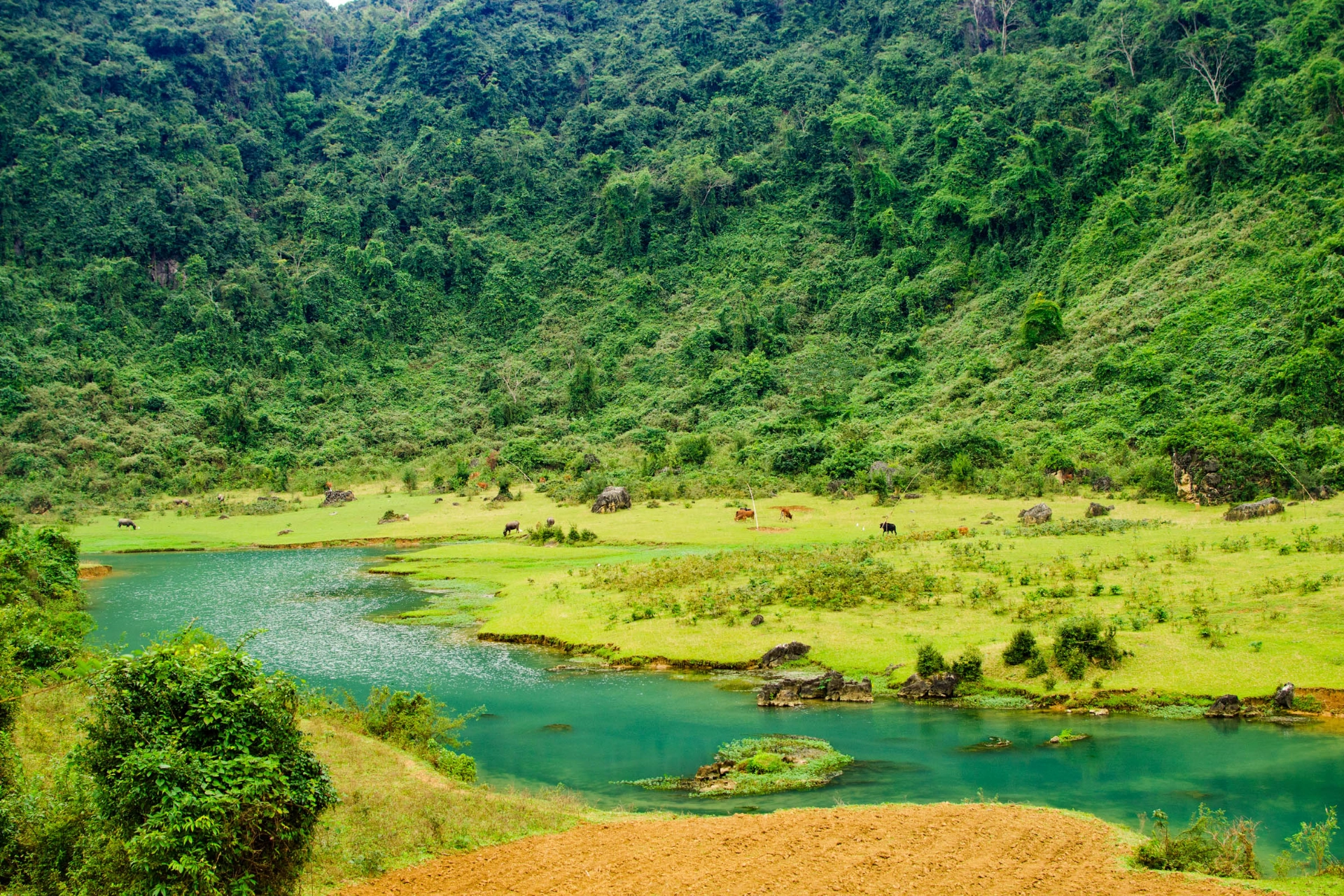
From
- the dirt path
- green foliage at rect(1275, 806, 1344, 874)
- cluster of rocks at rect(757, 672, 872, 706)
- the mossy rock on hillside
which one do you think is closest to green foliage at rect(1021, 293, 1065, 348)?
cluster of rocks at rect(757, 672, 872, 706)

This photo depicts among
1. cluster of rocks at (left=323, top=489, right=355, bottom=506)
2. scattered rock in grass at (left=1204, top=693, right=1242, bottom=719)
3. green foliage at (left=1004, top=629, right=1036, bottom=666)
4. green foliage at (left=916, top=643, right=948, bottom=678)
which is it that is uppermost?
cluster of rocks at (left=323, top=489, right=355, bottom=506)

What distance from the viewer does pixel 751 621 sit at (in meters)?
27.6

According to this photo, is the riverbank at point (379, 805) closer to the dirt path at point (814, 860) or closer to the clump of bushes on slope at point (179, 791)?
the dirt path at point (814, 860)

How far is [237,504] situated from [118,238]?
56.2 meters

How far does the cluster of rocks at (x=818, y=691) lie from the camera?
2191 centimetres

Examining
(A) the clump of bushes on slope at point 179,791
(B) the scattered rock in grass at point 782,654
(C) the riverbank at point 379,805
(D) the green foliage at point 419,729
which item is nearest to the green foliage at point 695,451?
(B) the scattered rock in grass at point 782,654

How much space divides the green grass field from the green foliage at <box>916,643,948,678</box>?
Result: 70cm

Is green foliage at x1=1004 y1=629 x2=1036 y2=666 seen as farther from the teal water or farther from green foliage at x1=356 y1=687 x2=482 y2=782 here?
green foliage at x1=356 y1=687 x2=482 y2=782

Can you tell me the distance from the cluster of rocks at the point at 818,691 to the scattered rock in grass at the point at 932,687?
3.22 feet

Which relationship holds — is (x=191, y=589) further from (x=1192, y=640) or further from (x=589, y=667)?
(x=1192, y=640)

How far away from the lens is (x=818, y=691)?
885 inches

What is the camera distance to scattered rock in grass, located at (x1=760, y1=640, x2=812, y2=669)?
81.2ft

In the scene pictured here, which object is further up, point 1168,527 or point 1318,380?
point 1318,380

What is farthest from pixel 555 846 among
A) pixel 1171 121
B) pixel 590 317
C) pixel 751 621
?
pixel 590 317
